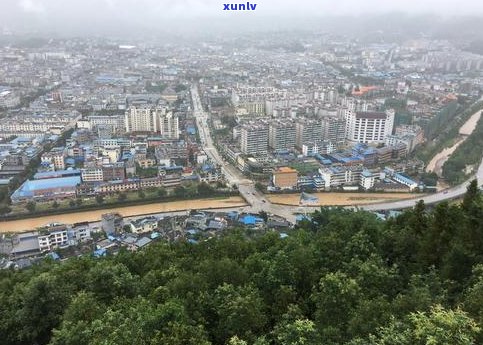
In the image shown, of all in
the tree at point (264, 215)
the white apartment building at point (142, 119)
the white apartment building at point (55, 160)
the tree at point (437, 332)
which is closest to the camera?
the tree at point (437, 332)

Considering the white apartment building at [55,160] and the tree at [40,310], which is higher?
the tree at [40,310]

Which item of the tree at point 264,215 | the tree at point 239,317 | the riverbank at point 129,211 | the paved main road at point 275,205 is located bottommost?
the riverbank at point 129,211

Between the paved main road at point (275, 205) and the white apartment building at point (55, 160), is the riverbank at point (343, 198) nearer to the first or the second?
the paved main road at point (275, 205)

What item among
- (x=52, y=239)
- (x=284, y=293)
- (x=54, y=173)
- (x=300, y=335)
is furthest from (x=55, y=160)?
(x=300, y=335)

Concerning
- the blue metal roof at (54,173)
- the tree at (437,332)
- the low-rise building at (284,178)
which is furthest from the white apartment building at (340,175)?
the tree at (437,332)

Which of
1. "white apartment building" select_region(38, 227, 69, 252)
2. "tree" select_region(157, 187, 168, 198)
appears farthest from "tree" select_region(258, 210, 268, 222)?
"white apartment building" select_region(38, 227, 69, 252)

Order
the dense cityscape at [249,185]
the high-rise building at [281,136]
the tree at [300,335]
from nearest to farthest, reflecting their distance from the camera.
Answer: the tree at [300,335] → the dense cityscape at [249,185] → the high-rise building at [281,136]

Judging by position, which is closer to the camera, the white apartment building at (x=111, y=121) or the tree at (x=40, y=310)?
the tree at (x=40, y=310)
